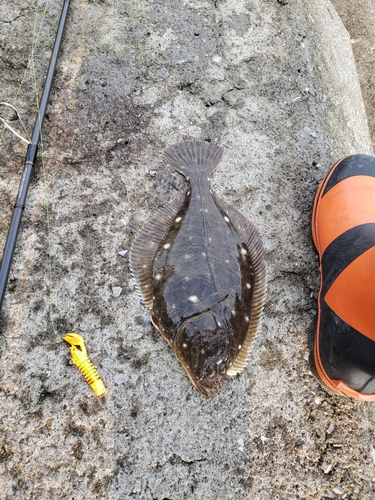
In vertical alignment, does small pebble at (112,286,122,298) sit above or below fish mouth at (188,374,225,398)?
above

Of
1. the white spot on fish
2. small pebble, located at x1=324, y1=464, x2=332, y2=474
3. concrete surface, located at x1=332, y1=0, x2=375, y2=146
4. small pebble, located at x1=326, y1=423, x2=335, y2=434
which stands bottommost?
small pebble, located at x1=324, y1=464, x2=332, y2=474

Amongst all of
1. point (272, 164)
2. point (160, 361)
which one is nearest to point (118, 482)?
point (160, 361)

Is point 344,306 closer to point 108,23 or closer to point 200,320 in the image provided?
point 200,320

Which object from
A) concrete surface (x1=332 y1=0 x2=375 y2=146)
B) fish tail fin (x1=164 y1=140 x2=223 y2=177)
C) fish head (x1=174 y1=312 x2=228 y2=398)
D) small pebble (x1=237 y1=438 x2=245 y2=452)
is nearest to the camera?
fish head (x1=174 y1=312 x2=228 y2=398)

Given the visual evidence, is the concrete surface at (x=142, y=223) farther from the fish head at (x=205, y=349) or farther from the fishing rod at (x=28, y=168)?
the fish head at (x=205, y=349)

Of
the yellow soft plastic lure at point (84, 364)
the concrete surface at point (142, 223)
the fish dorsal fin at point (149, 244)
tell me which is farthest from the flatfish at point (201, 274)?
the yellow soft plastic lure at point (84, 364)

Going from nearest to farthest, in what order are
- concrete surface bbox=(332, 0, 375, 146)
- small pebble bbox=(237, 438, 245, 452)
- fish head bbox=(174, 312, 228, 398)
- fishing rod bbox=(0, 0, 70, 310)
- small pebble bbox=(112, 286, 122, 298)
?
1. fish head bbox=(174, 312, 228, 398)
2. small pebble bbox=(237, 438, 245, 452)
3. fishing rod bbox=(0, 0, 70, 310)
4. small pebble bbox=(112, 286, 122, 298)
5. concrete surface bbox=(332, 0, 375, 146)

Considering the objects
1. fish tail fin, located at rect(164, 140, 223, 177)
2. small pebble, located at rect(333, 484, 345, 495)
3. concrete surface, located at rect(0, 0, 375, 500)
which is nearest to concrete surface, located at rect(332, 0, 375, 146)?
concrete surface, located at rect(0, 0, 375, 500)

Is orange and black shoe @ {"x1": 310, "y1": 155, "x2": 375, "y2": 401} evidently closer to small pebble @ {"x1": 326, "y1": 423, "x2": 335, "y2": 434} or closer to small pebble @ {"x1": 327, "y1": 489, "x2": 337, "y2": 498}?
small pebble @ {"x1": 326, "y1": 423, "x2": 335, "y2": 434}
